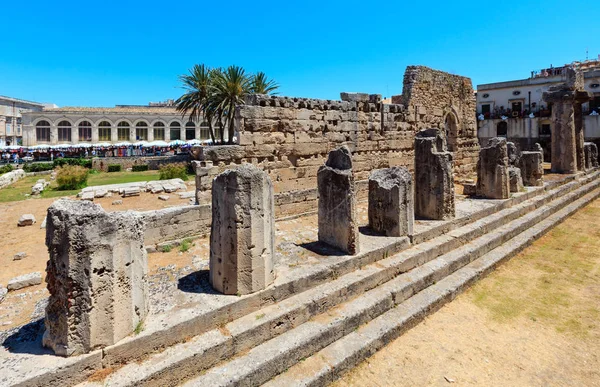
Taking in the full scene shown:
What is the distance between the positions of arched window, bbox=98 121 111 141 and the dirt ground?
5148 centimetres

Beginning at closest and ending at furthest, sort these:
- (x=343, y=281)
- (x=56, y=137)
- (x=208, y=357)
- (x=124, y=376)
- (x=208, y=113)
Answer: (x=124, y=376) < (x=208, y=357) < (x=343, y=281) < (x=208, y=113) < (x=56, y=137)

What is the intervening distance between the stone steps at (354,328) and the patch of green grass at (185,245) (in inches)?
137

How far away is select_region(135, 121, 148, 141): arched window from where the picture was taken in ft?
160

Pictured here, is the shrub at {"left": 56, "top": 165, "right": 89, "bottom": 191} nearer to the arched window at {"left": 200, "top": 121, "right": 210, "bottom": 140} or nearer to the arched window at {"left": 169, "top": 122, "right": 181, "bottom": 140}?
the arched window at {"left": 169, "top": 122, "right": 181, "bottom": 140}

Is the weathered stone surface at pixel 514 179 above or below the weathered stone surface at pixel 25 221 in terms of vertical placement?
above

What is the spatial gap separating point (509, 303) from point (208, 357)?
15.3 ft

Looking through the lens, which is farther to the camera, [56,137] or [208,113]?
[56,137]

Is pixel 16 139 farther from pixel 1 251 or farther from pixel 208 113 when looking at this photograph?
pixel 1 251

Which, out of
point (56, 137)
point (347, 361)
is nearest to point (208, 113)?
point (347, 361)

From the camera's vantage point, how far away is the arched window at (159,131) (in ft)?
163

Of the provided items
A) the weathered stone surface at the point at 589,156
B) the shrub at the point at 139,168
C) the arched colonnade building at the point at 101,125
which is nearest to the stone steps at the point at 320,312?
the weathered stone surface at the point at 589,156

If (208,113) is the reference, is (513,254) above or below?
below

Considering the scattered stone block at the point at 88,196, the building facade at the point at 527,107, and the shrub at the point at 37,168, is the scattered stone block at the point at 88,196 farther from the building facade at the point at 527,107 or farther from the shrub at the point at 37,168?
the building facade at the point at 527,107

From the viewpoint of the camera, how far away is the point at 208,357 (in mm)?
3496
